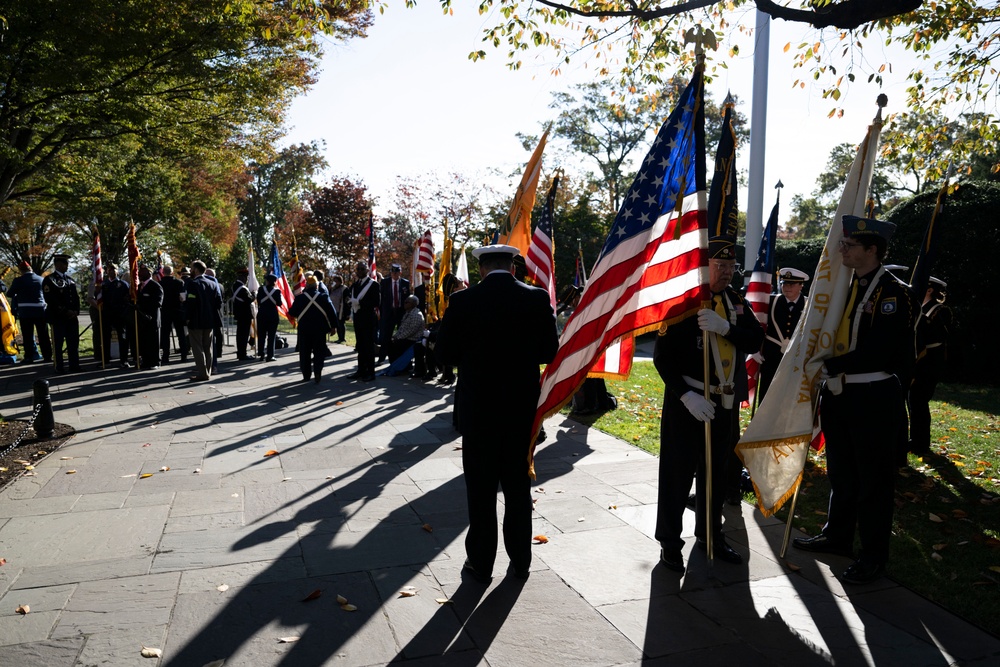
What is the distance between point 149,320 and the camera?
14.5 meters

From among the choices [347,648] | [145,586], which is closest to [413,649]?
[347,648]

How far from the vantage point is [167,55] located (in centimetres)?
1077

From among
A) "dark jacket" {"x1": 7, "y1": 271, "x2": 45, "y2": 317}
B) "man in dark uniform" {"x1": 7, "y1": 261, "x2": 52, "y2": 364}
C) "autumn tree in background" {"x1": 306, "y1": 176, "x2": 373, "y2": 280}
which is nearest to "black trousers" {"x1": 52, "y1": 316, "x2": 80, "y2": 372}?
"man in dark uniform" {"x1": 7, "y1": 261, "x2": 52, "y2": 364}

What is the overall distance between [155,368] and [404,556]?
12174mm

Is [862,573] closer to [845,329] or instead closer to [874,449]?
[874,449]

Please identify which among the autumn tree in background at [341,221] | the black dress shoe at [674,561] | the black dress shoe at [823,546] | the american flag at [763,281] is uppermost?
the autumn tree in background at [341,221]

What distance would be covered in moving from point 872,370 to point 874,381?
3.0 inches

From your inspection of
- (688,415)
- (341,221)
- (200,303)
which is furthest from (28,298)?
(341,221)

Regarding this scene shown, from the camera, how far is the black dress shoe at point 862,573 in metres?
4.38

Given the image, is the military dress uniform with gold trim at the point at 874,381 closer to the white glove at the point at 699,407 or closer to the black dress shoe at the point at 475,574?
the white glove at the point at 699,407

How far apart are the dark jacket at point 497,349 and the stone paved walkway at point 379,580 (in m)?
1.07

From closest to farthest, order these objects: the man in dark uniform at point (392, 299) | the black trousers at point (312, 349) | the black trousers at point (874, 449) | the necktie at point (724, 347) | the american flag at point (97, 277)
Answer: the black trousers at point (874, 449), the necktie at point (724, 347), the black trousers at point (312, 349), the american flag at point (97, 277), the man in dark uniform at point (392, 299)

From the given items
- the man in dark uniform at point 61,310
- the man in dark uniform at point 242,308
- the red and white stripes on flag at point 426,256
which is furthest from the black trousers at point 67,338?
the red and white stripes on flag at point 426,256

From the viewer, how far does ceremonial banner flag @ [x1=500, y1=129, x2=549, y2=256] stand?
7234 millimetres
